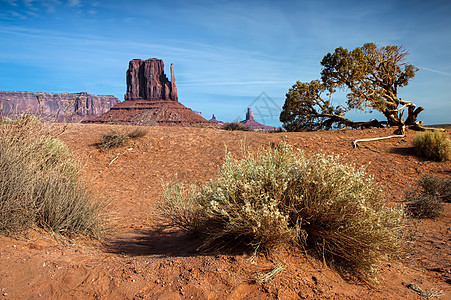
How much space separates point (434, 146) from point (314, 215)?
908 cm

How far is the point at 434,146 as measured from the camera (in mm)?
9984

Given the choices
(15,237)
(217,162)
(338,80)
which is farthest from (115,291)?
(338,80)

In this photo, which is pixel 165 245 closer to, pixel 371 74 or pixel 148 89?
pixel 371 74

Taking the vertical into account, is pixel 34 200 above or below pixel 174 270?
above

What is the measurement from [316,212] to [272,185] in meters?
0.59

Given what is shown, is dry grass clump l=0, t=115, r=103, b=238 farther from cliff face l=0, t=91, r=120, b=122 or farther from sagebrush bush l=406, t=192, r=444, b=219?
sagebrush bush l=406, t=192, r=444, b=219

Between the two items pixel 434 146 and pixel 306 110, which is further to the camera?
pixel 306 110

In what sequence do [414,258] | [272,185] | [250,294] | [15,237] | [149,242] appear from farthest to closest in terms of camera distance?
1. [149,242]
2. [414,258]
3. [15,237]
4. [272,185]
5. [250,294]

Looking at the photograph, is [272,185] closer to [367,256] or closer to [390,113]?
[367,256]

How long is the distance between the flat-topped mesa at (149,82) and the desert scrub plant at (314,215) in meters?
107

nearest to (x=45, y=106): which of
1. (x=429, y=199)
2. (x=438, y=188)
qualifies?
(x=429, y=199)

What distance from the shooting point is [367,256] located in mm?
3211

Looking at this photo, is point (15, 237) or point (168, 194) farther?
point (168, 194)

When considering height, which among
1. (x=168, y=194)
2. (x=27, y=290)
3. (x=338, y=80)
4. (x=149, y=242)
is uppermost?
(x=338, y=80)
